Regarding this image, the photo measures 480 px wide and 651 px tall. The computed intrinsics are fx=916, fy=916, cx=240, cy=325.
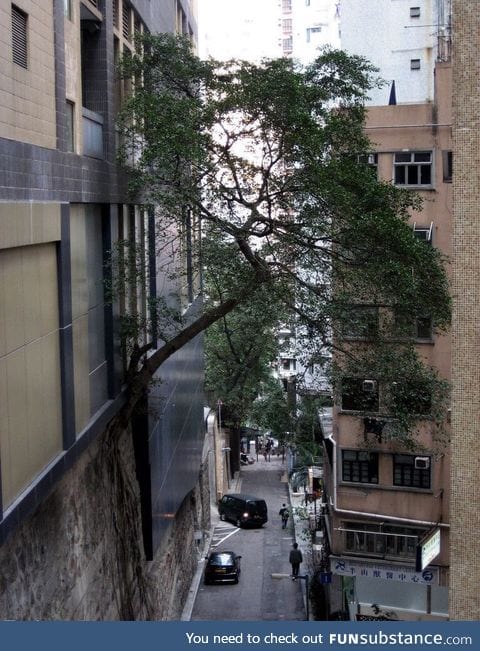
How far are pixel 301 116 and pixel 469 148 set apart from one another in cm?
291

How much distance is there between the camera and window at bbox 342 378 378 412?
58.7 ft

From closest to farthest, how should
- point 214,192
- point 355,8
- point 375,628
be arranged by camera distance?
point 375,628 → point 214,192 → point 355,8

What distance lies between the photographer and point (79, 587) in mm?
14422

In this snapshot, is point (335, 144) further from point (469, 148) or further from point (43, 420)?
point (43, 420)

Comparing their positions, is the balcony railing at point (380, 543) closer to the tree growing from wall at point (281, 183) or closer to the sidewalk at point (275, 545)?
the sidewalk at point (275, 545)

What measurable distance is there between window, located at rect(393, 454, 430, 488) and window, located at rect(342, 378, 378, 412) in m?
1.69

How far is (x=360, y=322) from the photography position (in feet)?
54.4

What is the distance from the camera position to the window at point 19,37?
37.1 feet

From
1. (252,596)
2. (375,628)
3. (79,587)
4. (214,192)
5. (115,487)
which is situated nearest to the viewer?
(375,628)

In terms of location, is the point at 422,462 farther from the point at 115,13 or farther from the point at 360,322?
the point at 115,13

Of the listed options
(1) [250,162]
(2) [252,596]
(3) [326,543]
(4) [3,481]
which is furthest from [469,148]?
(2) [252,596]

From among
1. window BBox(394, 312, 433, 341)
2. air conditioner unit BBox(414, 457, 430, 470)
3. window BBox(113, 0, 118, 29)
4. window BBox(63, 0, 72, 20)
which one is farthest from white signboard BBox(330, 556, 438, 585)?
window BBox(63, 0, 72, 20)

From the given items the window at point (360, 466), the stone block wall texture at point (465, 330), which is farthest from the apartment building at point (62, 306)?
the window at point (360, 466)

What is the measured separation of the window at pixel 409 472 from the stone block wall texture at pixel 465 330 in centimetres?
840
